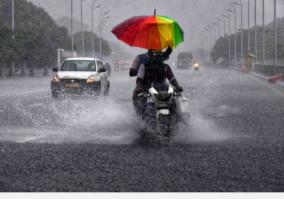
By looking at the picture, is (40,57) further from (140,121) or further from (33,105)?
(140,121)

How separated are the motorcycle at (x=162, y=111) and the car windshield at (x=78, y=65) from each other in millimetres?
16632

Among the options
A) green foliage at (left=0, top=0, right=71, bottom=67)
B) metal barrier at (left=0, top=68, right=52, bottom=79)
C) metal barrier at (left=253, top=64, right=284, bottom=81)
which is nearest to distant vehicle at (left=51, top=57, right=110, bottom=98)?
metal barrier at (left=253, top=64, right=284, bottom=81)

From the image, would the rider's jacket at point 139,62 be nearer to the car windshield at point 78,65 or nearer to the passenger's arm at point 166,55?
the passenger's arm at point 166,55

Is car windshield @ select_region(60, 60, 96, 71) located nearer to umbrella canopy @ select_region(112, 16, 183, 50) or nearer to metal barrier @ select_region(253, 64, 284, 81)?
umbrella canopy @ select_region(112, 16, 183, 50)

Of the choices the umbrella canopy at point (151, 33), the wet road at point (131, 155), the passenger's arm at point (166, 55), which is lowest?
the wet road at point (131, 155)

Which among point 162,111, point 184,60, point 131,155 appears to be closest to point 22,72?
point 184,60

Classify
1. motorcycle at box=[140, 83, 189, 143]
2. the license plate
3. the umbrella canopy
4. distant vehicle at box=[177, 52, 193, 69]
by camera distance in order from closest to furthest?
motorcycle at box=[140, 83, 189, 143] < the umbrella canopy < the license plate < distant vehicle at box=[177, 52, 193, 69]

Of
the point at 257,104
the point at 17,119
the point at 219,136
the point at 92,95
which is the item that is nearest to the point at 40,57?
the point at 92,95

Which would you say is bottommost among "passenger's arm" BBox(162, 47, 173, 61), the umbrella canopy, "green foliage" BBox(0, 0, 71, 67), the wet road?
the wet road

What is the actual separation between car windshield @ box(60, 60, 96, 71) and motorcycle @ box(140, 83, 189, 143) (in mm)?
16632

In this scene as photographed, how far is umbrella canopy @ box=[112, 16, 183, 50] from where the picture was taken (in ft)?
40.8

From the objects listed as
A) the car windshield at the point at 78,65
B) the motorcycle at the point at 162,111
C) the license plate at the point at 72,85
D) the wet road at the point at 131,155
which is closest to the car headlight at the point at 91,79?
the license plate at the point at 72,85

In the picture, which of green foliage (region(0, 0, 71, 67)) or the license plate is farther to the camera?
green foliage (region(0, 0, 71, 67))

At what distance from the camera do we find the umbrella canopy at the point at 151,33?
40.8 ft
